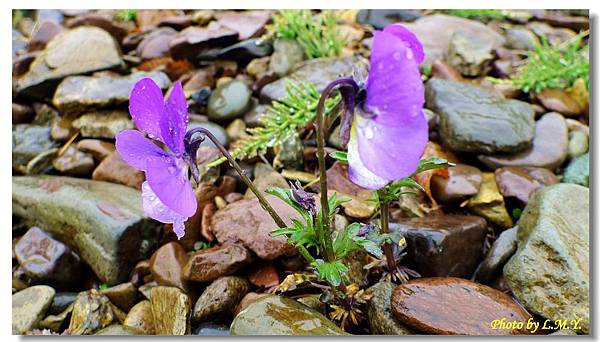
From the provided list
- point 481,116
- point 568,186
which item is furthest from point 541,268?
point 481,116

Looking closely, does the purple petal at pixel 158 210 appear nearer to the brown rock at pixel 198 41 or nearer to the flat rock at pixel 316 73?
the flat rock at pixel 316 73

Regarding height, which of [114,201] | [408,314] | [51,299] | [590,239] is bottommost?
[51,299]

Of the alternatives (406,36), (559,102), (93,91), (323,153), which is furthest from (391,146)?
(93,91)

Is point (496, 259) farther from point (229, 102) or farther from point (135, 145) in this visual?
point (229, 102)

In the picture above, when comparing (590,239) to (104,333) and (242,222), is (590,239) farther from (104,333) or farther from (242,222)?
(104,333)

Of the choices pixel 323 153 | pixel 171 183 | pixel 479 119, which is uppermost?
pixel 323 153

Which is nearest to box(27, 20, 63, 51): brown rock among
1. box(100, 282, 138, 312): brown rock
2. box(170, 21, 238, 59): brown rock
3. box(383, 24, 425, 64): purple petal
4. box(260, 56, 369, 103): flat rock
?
box(170, 21, 238, 59): brown rock
